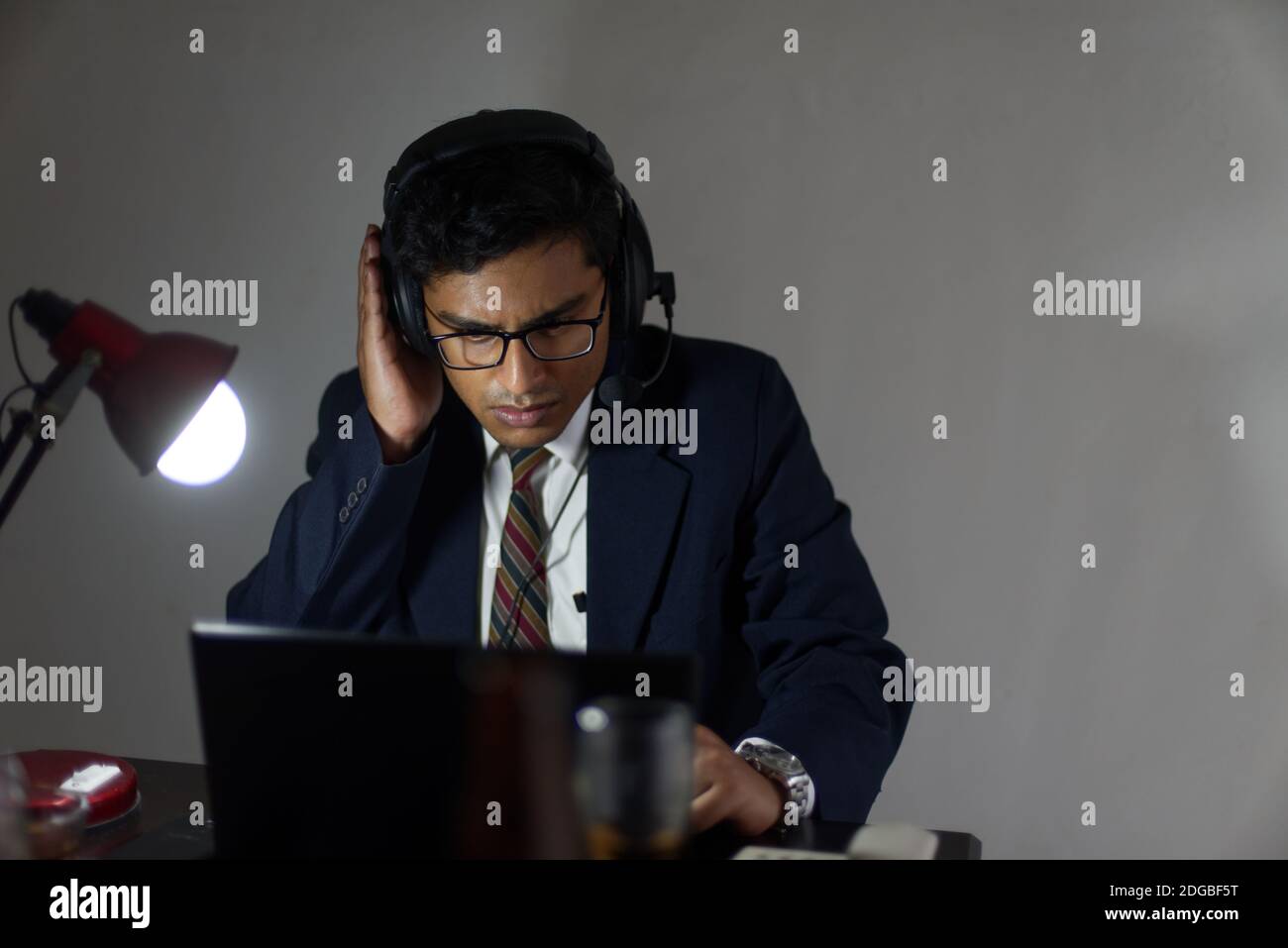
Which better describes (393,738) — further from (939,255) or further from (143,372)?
(939,255)

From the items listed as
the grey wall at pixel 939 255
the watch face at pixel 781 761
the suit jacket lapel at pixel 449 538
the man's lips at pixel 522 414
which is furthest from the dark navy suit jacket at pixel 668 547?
the grey wall at pixel 939 255

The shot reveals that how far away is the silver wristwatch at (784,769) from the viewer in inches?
44.5

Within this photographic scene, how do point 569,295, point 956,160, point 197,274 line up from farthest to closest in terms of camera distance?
point 197,274, point 956,160, point 569,295

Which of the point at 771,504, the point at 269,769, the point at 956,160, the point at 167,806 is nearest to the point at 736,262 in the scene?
the point at 956,160

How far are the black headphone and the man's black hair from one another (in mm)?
17

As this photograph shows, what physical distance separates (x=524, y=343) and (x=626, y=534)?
0.33 m

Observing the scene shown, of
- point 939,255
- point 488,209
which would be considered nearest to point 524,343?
point 488,209

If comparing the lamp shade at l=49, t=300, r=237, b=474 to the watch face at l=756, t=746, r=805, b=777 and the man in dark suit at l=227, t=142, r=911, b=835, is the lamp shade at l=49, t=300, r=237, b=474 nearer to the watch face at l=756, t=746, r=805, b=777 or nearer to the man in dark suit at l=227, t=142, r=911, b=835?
the man in dark suit at l=227, t=142, r=911, b=835

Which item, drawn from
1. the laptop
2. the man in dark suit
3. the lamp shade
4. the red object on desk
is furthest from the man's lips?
the laptop

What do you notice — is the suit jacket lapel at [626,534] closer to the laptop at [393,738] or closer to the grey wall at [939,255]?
the grey wall at [939,255]

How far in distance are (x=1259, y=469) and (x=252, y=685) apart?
6.38ft

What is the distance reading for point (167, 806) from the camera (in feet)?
3.83

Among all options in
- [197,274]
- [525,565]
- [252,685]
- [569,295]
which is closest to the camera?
[252,685]
